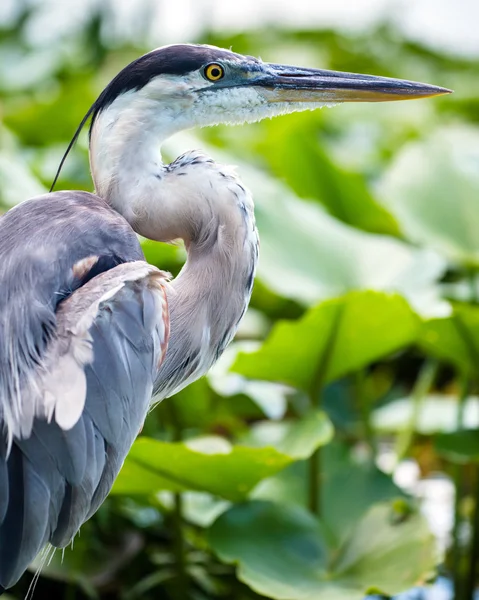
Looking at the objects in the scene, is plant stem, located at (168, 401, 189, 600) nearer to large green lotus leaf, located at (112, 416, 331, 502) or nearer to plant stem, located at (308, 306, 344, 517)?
large green lotus leaf, located at (112, 416, 331, 502)

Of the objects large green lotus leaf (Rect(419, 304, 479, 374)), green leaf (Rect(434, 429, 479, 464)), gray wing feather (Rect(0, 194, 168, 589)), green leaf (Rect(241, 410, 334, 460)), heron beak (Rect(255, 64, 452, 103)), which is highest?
heron beak (Rect(255, 64, 452, 103))

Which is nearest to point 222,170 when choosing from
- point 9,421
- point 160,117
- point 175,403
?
point 160,117

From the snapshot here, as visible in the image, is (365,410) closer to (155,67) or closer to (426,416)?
(426,416)

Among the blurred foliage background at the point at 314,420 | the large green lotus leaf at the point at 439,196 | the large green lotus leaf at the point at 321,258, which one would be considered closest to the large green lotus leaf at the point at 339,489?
the blurred foliage background at the point at 314,420

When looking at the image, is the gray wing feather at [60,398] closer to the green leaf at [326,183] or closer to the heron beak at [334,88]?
the heron beak at [334,88]

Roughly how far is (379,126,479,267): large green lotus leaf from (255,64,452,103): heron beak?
78 centimetres

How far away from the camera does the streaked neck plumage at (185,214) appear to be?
2.17 meters

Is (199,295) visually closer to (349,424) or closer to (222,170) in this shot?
(222,170)

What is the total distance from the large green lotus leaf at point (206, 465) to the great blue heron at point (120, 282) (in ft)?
0.42

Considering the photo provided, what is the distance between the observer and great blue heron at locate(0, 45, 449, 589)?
1921 mm

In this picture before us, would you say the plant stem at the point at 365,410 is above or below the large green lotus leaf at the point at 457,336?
below

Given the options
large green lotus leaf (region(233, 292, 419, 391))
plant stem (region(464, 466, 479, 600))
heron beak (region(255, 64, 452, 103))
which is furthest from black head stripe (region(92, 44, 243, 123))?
plant stem (region(464, 466, 479, 600))

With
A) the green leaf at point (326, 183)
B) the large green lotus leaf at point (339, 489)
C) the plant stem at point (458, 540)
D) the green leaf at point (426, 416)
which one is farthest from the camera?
the green leaf at point (326, 183)

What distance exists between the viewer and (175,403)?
9.53 feet
